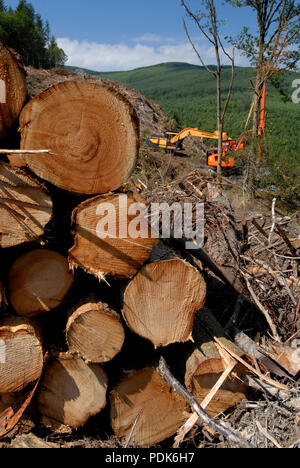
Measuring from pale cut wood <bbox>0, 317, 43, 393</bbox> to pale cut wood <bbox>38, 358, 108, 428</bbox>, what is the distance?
7.3 inches

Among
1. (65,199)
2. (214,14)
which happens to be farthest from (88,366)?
(214,14)

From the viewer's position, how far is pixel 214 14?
9156mm

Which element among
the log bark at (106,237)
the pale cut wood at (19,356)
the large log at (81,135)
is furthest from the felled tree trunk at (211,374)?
the large log at (81,135)

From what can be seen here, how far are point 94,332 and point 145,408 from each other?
82 cm

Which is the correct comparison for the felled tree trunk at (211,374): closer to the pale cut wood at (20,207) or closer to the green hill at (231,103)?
the pale cut wood at (20,207)

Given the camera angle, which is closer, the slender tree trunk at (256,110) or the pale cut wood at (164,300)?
the pale cut wood at (164,300)

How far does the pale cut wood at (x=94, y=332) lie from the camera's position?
2.38m

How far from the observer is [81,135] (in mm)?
2193

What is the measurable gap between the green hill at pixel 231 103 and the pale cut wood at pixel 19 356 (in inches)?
349

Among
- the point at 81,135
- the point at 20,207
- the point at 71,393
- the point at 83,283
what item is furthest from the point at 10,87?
the point at 71,393

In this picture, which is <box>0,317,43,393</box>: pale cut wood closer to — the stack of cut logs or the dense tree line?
the stack of cut logs

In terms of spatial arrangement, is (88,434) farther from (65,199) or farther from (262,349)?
(65,199)

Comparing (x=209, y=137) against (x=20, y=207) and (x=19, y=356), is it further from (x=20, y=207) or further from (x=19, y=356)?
(x=19, y=356)
